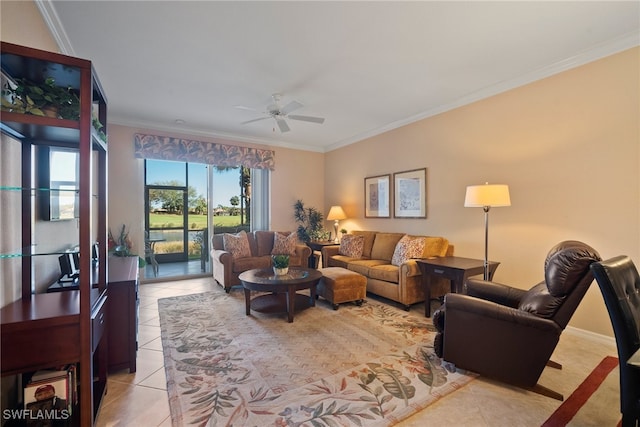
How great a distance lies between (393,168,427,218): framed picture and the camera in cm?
459

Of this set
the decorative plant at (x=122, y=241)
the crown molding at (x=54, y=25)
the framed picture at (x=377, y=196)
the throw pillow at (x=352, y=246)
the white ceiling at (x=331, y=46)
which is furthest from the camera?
the framed picture at (x=377, y=196)

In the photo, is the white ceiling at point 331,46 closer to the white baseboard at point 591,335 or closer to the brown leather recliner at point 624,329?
the brown leather recliner at point 624,329

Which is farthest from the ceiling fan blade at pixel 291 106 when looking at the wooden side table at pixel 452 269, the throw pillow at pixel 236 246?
the wooden side table at pixel 452 269

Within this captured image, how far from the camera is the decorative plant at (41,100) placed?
4.63ft

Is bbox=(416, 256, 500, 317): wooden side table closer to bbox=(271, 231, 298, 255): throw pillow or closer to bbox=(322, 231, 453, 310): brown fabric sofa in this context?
bbox=(322, 231, 453, 310): brown fabric sofa

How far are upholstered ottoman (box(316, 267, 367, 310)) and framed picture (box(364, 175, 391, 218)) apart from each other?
1.76 meters

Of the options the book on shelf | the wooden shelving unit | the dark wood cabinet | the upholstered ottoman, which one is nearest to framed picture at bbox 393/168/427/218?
the upholstered ottoman

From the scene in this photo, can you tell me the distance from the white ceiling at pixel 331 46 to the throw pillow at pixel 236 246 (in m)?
2.22

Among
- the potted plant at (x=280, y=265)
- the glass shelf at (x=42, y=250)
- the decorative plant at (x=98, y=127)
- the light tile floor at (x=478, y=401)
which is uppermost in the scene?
the decorative plant at (x=98, y=127)

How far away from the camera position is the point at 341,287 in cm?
383

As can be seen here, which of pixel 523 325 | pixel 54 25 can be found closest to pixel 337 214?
pixel 523 325

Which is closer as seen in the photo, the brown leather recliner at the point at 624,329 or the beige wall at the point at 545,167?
the brown leather recliner at the point at 624,329

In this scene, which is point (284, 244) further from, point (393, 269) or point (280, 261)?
point (393, 269)

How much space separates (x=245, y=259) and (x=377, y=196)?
2.68m
